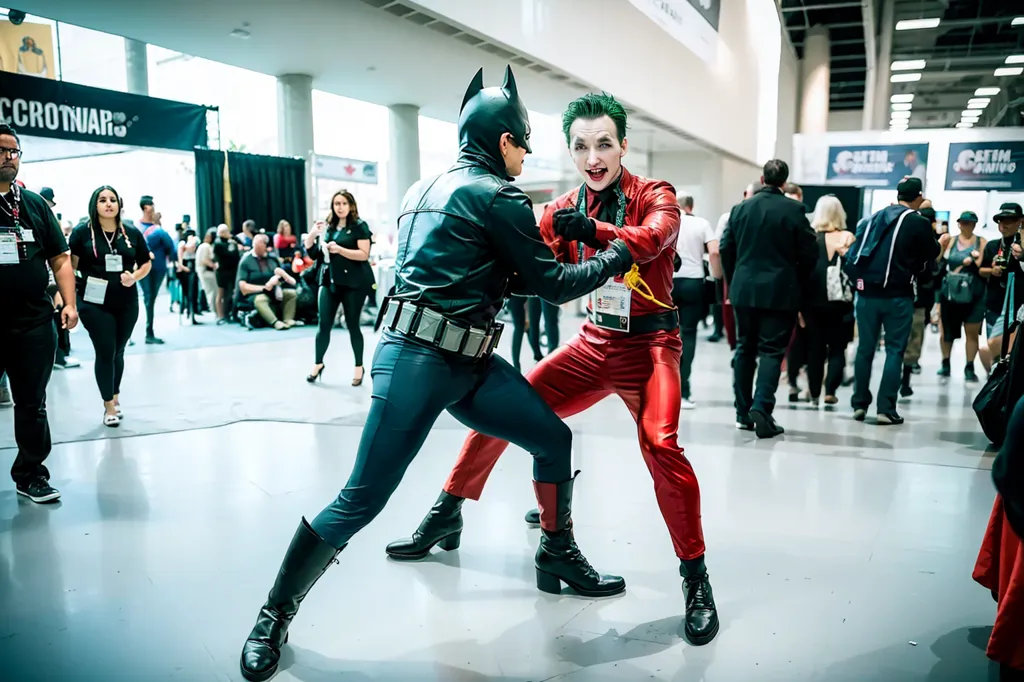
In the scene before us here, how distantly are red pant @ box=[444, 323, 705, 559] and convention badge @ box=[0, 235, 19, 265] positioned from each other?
2057mm

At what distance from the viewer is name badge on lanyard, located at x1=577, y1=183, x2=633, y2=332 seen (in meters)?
2.37

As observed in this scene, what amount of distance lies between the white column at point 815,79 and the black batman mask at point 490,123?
1663cm

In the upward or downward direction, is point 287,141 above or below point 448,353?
above

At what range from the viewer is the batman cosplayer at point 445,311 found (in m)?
1.92

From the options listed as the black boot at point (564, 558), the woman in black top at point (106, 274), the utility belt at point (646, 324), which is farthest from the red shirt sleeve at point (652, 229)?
the woman in black top at point (106, 274)

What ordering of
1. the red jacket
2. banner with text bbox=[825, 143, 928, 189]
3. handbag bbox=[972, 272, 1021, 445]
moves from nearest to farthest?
the red jacket, handbag bbox=[972, 272, 1021, 445], banner with text bbox=[825, 143, 928, 189]

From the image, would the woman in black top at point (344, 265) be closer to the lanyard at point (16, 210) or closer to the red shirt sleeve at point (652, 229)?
the lanyard at point (16, 210)

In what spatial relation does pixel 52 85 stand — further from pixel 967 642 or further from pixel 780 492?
pixel 967 642

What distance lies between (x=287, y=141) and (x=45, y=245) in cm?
950

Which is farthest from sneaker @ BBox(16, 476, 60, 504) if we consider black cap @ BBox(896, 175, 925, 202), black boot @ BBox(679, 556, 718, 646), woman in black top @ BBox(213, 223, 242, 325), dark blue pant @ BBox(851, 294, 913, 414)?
woman in black top @ BBox(213, 223, 242, 325)

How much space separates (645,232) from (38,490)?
288 cm

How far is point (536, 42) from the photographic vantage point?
690 cm

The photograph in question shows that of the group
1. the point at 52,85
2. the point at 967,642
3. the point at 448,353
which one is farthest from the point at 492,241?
the point at 52,85

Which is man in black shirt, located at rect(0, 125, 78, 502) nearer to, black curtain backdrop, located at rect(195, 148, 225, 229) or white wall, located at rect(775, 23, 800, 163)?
black curtain backdrop, located at rect(195, 148, 225, 229)
